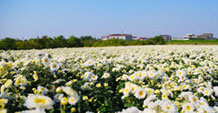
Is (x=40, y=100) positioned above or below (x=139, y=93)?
above

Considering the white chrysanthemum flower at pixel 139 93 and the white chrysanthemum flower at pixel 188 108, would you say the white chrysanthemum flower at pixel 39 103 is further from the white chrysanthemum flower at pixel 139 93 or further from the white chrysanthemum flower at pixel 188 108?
the white chrysanthemum flower at pixel 188 108

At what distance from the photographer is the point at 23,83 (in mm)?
2271

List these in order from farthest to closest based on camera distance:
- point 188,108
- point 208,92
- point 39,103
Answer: point 208,92, point 188,108, point 39,103

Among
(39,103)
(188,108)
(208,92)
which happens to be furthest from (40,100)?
(208,92)

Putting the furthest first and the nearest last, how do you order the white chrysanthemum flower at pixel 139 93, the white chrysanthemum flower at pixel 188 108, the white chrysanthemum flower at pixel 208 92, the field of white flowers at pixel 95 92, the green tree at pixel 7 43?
the green tree at pixel 7 43, the white chrysanthemum flower at pixel 208 92, the white chrysanthemum flower at pixel 139 93, the white chrysanthemum flower at pixel 188 108, the field of white flowers at pixel 95 92

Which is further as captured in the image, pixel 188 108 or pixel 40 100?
pixel 188 108

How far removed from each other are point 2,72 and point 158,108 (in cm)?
247

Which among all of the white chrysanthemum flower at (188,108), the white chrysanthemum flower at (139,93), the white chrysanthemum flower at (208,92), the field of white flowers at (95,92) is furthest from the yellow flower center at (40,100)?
the white chrysanthemum flower at (208,92)

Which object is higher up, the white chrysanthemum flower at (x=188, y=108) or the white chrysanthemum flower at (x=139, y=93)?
the white chrysanthemum flower at (x=139, y=93)

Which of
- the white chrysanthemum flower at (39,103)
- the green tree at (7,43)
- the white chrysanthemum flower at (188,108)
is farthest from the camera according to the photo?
the green tree at (7,43)

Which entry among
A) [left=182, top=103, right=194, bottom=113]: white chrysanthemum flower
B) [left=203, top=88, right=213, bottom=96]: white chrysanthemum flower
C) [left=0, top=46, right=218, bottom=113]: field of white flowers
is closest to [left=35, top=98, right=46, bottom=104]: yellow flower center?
[left=0, top=46, right=218, bottom=113]: field of white flowers

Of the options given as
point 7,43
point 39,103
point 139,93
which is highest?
point 7,43

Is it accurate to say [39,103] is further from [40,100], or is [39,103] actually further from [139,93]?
[139,93]

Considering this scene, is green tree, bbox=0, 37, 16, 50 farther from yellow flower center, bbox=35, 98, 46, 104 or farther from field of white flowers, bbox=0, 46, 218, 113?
yellow flower center, bbox=35, 98, 46, 104
